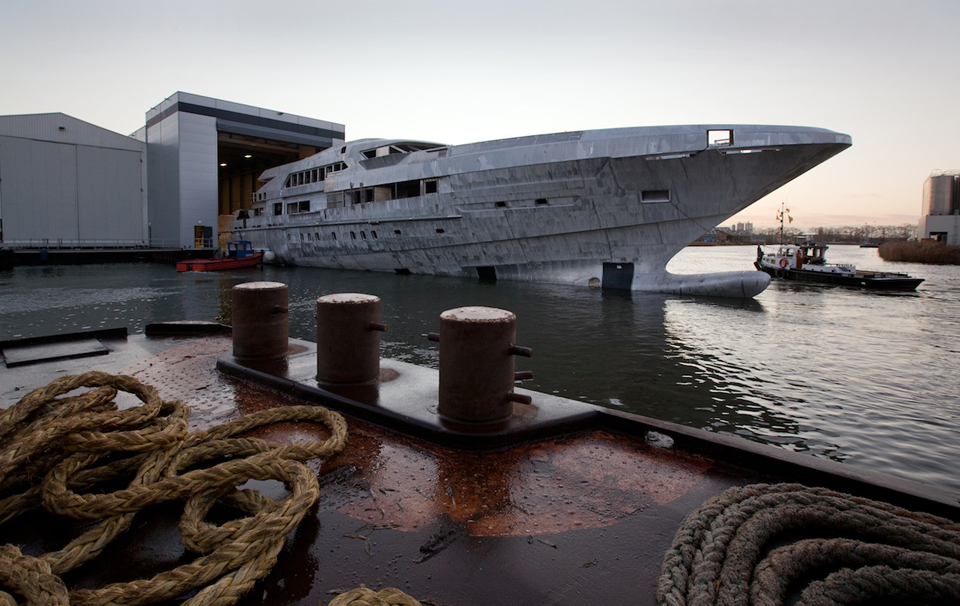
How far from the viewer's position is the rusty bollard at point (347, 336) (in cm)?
473

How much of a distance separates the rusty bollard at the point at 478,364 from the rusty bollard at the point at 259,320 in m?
2.69

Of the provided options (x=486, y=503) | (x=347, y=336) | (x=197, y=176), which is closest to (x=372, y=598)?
(x=486, y=503)

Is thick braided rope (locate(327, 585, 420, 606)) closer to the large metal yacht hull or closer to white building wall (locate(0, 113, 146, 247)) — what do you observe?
the large metal yacht hull

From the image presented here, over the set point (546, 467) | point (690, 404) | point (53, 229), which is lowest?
point (690, 404)

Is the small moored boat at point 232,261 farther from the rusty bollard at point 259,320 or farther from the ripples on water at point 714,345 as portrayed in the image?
the rusty bollard at point 259,320

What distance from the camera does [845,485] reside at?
3.06m

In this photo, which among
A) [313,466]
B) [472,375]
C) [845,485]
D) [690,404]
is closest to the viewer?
[845,485]

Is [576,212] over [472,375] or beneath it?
over

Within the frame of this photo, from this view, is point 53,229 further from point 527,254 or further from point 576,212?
point 576,212

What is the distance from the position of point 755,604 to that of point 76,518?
3107 millimetres

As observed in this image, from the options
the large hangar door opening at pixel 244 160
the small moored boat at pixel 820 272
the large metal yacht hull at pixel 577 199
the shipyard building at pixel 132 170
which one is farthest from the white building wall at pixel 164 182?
the small moored boat at pixel 820 272

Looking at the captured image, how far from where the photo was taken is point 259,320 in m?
5.75

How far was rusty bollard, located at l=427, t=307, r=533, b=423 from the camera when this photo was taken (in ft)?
12.3

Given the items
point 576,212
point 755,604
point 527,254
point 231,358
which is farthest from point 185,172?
point 755,604
